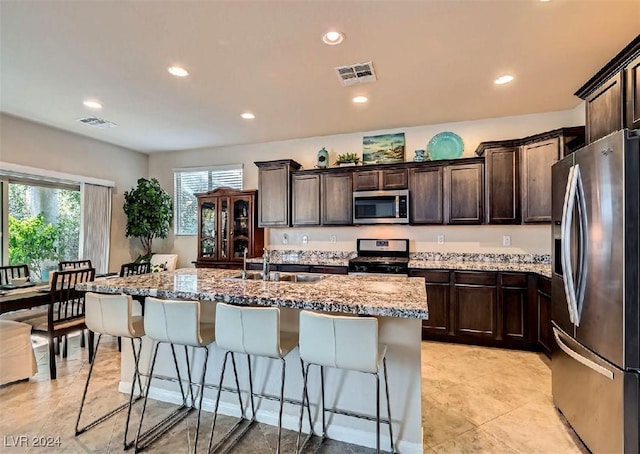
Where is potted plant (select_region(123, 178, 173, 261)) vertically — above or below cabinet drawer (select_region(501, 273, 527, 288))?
→ above

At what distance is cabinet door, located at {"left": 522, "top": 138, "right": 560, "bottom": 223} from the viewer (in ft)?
11.4

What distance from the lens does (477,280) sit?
363 centimetres

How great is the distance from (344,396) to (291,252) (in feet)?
10.3

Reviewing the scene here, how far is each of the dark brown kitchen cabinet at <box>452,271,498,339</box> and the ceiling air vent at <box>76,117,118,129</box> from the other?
4739 mm

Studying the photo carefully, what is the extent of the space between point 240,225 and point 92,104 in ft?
7.78

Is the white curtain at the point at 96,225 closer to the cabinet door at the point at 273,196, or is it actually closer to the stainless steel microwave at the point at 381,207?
the cabinet door at the point at 273,196

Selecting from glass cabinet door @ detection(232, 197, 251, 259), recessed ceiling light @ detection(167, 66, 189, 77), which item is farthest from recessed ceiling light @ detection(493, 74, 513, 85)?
glass cabinet door @ detection(232, 197, 251, 259)

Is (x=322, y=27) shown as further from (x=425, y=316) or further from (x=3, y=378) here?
(x=3, y=378)

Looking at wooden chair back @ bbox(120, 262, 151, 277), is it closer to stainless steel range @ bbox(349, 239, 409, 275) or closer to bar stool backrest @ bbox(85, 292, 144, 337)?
bar stool backrest @ bbox(85, 292, 144, 337)

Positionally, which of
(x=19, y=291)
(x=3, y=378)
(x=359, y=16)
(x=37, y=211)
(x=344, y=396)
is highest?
(x=359, y=16)

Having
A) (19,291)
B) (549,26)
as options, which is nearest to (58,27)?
(19,291)

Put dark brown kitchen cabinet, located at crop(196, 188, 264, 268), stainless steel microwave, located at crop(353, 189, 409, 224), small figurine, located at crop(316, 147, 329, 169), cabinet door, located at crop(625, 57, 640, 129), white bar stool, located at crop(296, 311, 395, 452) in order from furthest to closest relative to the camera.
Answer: dark brown kitchen cabinet, located at crop(196, 188, 264, 268) → small figurine, located at crop(316, 147, 329, 169) → stainless steel microwave, located at crop(353, 189, 409, 224) → cabinet door, located at crop(625, 57, 640, 129) → white bar stool, located at crop(296, 311, 395, 452)

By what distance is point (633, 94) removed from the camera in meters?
2.15

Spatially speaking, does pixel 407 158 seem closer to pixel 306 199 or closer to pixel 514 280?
pixel 306 199
